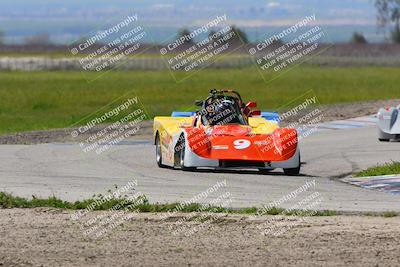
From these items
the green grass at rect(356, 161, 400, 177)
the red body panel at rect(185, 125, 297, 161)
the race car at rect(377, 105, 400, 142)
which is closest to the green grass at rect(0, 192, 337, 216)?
the red body panel at rect(185, 125, 297, 161)

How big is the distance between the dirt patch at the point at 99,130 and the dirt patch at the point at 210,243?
1394 centimetres

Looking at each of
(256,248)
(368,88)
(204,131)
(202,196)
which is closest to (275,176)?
(204,131)

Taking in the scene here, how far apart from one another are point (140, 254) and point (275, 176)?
8.52m

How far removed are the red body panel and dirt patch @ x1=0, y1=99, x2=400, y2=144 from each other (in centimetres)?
814

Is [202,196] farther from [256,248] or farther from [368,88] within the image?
[368,88]

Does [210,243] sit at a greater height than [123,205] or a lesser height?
greater

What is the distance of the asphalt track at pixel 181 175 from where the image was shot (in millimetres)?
16953

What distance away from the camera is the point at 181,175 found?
20.3m

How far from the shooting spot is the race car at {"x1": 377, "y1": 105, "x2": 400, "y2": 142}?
88.5 ft

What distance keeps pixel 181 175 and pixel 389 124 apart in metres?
7.99

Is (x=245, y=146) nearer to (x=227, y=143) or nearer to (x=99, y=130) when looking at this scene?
(x=227, y=143)

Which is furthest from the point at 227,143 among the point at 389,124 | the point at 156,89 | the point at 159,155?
the point at 156,89

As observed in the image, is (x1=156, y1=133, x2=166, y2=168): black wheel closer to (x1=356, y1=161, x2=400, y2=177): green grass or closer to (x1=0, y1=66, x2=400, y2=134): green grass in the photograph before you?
(x1=356, y1=161, x2=400, y2=177): green grass

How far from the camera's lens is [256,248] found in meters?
12.5
